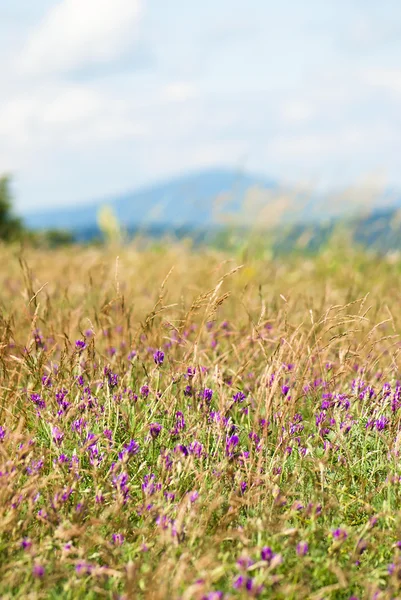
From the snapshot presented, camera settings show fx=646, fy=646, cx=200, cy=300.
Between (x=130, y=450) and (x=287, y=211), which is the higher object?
(x=130, y=450)

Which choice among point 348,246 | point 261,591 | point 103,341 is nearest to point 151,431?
point 261,591

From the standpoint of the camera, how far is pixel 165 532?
1792mm

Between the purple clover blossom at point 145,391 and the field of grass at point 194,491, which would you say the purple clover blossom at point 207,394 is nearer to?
the field of grass at point 194,491

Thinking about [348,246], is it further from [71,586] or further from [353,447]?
[71,586]

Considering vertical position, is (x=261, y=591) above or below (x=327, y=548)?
above

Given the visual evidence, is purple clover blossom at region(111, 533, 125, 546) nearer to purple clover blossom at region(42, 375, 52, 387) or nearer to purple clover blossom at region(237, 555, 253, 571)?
purple clover blossom at region(237, 555, 253, 571)

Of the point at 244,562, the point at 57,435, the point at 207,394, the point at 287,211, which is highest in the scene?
the point at 57,435

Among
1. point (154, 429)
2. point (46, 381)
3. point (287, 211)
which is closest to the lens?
point (154, 429)

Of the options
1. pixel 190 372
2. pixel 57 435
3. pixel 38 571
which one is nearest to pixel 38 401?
pixel 57 435

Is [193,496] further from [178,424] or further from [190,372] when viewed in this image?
[190,372]

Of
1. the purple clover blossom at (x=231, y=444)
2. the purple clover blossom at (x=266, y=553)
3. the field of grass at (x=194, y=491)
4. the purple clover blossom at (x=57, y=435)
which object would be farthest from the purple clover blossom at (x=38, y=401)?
the purple clover blossom at (x=266, y=553)

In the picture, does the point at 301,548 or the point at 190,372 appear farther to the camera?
the point at 190,372

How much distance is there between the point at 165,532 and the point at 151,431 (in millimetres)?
500

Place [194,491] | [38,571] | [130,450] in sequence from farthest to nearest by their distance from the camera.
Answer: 1. [130,450]
2. [194,491]
3. [38,571]
